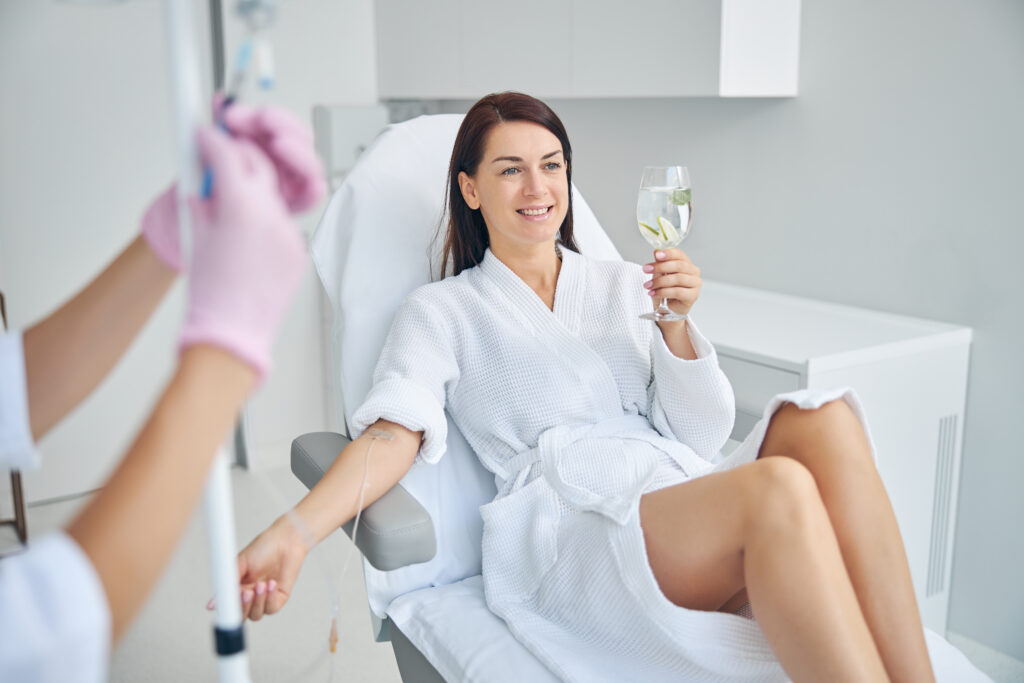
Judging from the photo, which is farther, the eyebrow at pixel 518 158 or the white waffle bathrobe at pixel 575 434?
the eyebrow at pixel 518 158

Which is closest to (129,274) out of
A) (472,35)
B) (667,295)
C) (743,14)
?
(667,295)

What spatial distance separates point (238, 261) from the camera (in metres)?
0.63

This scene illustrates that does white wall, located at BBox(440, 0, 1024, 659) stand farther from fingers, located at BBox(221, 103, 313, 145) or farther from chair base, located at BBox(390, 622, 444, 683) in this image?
fingers, located at BBox(221, 103, 313, 145)

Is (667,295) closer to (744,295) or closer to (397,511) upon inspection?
(397,511)

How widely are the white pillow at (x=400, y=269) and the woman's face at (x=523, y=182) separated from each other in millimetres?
198

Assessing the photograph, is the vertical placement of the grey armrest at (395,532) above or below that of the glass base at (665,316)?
below

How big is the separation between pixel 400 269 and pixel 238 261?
1211 mm

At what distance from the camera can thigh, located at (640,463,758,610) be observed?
124 centimetres

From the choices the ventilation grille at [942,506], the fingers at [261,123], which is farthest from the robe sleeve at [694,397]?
the fingers at [261,123]

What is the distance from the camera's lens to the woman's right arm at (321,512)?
1182 mm

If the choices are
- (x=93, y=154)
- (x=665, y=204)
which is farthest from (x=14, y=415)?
(x=93, y=154)

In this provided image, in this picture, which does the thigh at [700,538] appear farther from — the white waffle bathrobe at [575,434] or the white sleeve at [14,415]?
the white sleeve at [14,415]

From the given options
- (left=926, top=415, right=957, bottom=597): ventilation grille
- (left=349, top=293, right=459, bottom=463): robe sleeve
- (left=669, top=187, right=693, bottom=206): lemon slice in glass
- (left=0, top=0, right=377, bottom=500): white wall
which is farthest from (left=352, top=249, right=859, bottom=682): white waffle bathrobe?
(left=0, top=0, right=377, bottom=500): white wall

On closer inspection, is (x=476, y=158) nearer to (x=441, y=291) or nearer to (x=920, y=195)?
(x=441, y=291)
